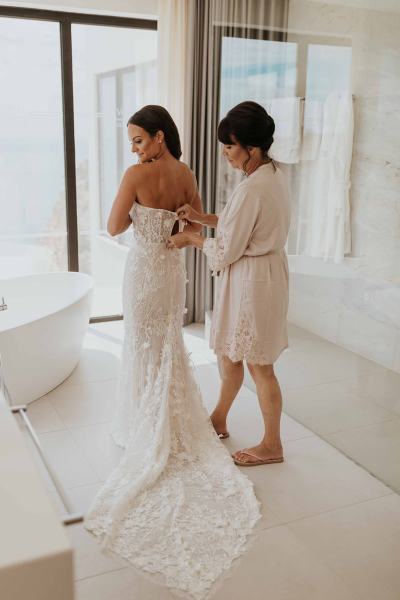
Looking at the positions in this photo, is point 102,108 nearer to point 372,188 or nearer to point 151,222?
point 151,222

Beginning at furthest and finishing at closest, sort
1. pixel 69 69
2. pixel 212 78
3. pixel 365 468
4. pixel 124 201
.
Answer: pixel 69 69, pixel 212 78, pixel 365 468, pixel 124 201

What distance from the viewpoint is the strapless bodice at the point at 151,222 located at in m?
2.71

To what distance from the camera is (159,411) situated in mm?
2766

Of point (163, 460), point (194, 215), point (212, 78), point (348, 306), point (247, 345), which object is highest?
point (212, 78)

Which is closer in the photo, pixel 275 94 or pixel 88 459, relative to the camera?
pixel 88 459

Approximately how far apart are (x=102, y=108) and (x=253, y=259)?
2862mm

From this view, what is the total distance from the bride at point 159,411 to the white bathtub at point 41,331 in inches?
24.5

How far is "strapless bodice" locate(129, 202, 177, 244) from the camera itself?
2.71 meters

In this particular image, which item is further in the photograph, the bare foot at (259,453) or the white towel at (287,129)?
the white towel at (287,129)

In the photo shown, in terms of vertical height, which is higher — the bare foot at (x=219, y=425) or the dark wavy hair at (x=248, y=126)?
the dark wavy hair at (x=248, y=126)

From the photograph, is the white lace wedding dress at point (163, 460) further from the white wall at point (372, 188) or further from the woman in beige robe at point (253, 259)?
the white wall at point (372, 188)

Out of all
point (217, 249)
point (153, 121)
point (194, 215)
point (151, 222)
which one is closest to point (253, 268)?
point (217, 249)

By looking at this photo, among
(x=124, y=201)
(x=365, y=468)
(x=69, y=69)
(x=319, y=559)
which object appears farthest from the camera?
(x=69, y=69)

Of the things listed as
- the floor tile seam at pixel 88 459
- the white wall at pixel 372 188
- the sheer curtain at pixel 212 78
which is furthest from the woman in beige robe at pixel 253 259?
the sheer curtain at pixel 212 78
